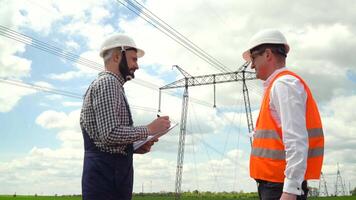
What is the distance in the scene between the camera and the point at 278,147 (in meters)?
3.71

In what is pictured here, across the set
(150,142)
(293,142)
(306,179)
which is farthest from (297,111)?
(150,142)

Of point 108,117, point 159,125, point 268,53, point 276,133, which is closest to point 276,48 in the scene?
point 268,53

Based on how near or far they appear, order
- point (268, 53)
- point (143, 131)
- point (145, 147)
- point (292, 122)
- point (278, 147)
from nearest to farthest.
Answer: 1. point (292, 122)
2. point (278, 147)
3. point (143, 131)
4. point (268, 53)
5. point (145, 147)

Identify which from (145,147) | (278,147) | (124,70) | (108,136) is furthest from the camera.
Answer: (145,147)

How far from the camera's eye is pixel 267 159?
12.3 ft

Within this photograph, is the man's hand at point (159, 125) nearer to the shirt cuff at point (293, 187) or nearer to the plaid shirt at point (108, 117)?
the plaid shirt at point (108, 117)

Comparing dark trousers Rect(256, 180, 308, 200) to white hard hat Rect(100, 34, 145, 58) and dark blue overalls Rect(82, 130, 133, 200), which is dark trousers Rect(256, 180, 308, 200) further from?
white hard hat Rect(100, 34, 145, 58)

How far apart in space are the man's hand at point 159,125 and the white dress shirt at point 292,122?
3.11 ft

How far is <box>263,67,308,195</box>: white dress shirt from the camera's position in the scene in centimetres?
344

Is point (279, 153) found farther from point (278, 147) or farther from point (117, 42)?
point (117, 42)

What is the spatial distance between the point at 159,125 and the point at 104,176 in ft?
2.14

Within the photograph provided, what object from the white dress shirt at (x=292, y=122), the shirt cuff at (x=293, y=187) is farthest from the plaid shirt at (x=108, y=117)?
the shirt cuff at (x=293, y=187)

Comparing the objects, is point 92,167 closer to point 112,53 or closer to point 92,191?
point 92,191

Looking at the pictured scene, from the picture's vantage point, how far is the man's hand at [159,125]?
13.4ft
